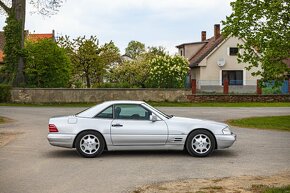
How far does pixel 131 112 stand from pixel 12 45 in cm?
2807

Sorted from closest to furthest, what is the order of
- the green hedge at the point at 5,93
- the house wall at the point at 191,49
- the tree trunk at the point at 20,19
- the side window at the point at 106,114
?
the side window at the point at 106,114
the green hedge at the point at 5,93
the tree trunk at the point at 20,19
the house wall at the point at 191,49

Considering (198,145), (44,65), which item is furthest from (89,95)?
(198,145)

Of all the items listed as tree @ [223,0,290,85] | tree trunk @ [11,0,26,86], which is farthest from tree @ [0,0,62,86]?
tree @ [223,0,290,85]

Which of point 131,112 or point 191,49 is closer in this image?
point 131,112

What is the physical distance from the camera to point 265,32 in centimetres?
2027

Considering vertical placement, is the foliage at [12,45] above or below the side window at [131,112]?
above

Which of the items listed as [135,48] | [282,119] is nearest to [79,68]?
[282,119]

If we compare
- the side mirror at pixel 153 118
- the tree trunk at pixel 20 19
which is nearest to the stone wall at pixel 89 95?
the tree trunk at pixel 20 19

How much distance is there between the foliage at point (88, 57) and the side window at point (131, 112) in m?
38.7

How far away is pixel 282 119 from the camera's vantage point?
2286 cm

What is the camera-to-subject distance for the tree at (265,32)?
20.1 metres

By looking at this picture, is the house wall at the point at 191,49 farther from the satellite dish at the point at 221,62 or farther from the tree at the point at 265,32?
the tree at the point at 265,32

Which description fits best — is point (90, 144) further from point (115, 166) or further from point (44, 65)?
point (44, 65)

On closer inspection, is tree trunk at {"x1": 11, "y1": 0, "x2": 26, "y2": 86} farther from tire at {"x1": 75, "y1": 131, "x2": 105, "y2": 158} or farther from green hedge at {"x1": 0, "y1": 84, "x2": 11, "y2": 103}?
tire at {"x1": 75, "y1": 131, "x2": 105, "y2": 158}
